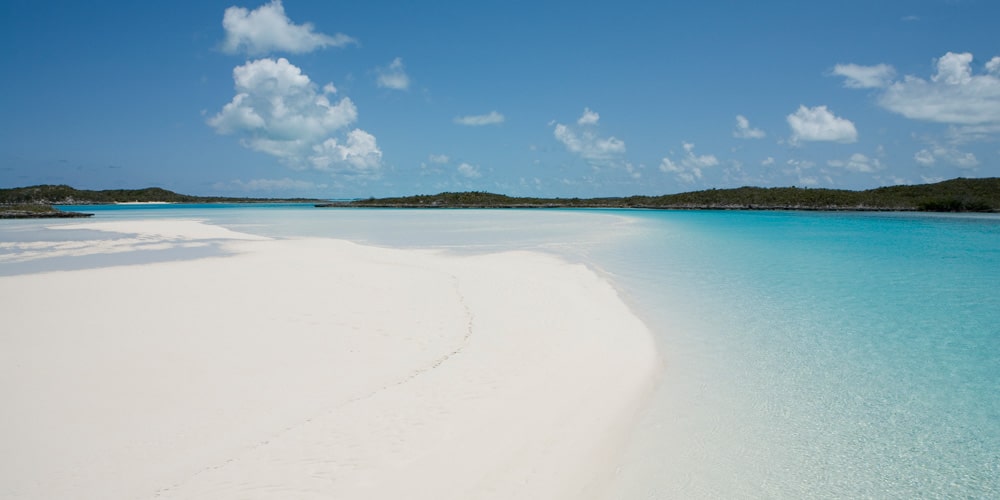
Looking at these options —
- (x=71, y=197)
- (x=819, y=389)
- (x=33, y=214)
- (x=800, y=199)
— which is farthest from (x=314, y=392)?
(x=71, y=197)

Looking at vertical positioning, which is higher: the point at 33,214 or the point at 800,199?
Result: the point at 800,199

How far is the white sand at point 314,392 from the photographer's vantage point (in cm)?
393

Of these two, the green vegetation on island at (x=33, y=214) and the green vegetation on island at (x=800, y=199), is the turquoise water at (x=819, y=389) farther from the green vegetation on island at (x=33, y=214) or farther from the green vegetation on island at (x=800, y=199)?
the green vegetation on island at (x=800, y=199)

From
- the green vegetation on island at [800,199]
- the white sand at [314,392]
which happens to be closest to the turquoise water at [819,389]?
the white sand at [314,392]

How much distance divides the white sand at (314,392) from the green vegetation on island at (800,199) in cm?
8457

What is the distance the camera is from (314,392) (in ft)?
18.0

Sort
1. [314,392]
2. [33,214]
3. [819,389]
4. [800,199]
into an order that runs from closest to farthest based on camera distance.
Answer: [314,392]
[819,389]
[33,214]
[800,199]

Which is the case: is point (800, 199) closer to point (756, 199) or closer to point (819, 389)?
point (756, 199)

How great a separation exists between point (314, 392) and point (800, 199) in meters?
102

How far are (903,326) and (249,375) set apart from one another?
10035mm

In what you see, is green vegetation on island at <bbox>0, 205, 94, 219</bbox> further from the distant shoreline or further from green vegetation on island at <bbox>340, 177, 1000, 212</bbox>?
green vegetation on island at <bbox>340, 177, 1000, 212</bbox>

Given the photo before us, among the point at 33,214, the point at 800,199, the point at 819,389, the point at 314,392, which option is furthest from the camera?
the point at 800,199

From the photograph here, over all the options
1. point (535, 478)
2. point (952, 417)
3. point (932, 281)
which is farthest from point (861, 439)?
point (932, 281)

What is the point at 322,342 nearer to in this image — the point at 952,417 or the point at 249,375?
the point at 249,375
